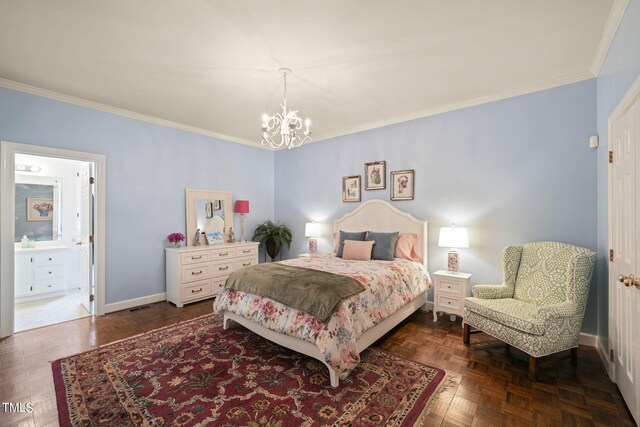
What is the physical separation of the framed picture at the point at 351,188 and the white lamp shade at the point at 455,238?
5.50 feet

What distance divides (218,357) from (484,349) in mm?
2646

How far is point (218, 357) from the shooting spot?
2.63 metres

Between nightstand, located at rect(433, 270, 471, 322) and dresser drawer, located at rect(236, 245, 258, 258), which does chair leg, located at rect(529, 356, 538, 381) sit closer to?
nightstand, located at rect(433, 270, 471, 322)

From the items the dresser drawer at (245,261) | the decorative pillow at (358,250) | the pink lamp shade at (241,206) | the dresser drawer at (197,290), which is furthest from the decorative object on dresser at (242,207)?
the decorative pillow at (358,250)

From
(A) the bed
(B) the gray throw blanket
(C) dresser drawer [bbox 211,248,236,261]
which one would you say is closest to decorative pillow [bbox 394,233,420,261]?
(A) the bed

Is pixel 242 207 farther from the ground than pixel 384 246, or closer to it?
farther from the ground

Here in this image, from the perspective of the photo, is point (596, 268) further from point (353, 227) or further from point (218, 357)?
point (218, 357)

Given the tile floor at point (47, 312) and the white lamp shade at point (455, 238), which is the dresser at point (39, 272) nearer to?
the tile floor at point (47, 312)

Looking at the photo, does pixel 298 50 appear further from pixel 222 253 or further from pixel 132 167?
pixel 222 253

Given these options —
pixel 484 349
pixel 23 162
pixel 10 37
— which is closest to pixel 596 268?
pixel 484 349

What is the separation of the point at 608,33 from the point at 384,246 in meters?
2.91

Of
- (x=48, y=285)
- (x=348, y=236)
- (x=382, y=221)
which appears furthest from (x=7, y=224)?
(x=382, y=221)

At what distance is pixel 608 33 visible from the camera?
2.26m

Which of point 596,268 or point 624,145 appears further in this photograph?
point 596,268
